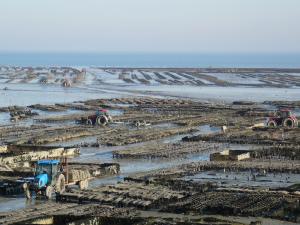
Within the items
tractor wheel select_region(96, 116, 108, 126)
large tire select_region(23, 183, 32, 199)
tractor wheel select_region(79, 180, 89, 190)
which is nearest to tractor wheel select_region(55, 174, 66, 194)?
large tire select_region(23, 183, 32, 199)

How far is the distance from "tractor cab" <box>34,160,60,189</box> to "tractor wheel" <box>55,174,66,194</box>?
13 cm

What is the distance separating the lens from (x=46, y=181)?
739 inches

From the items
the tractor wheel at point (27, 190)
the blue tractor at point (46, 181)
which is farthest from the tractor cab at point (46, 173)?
the tractor wheel at point (27, 190)

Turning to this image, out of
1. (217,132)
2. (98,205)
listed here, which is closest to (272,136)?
(217,132)

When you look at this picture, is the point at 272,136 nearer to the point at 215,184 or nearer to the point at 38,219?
the point at 215,184

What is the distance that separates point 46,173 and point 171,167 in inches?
259

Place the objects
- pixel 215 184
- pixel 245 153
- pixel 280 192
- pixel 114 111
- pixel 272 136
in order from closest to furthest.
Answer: pixel 280 192, pixel 215 184, pixel 245 153, pixel 272 136, pixel 114 111

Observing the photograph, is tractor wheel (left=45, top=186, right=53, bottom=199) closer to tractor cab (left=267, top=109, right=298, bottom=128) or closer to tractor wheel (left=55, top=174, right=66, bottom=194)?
tractor wheel (left=55, top=174, right=66, bottom=194)

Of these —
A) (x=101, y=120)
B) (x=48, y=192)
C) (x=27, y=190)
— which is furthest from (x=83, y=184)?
(x=101, y=120)

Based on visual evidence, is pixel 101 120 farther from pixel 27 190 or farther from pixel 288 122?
pixel 27 190

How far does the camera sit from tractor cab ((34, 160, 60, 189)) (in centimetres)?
1866

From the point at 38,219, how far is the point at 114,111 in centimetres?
3286

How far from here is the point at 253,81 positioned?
85.0 m

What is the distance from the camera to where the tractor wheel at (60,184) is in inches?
741
